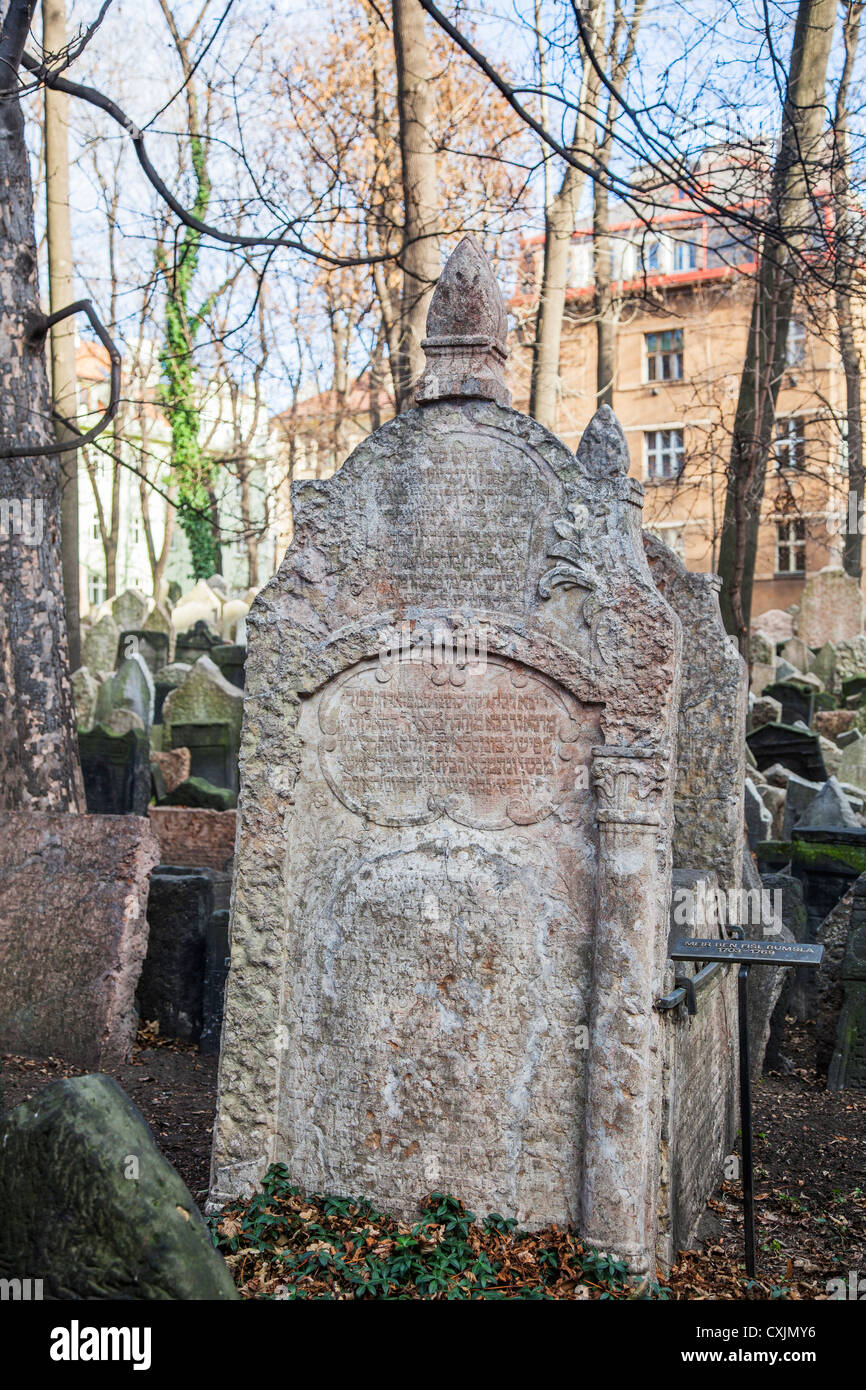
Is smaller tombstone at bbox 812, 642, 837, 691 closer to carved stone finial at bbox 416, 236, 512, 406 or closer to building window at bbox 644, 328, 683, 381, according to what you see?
building window at bbox 644, 328, 683, 381

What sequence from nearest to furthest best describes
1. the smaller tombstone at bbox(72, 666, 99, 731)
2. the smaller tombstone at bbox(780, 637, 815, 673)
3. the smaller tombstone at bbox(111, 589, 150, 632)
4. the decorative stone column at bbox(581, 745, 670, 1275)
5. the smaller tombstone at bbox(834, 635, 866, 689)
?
the decorative stone column at bbox(581, 745, 670, 1275), the smaller tombstone at bbox(72, 666, 99, 731), the smaller tombstone at bbox(834, 635, 866, 689), the smaller tombstone at bbox(111, 589, 150, 632), the smaller tombstone at bbox(780, 637, 815, 673)

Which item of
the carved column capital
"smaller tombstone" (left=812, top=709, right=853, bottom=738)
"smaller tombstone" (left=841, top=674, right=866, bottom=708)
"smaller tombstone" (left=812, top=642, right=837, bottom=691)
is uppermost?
"smaller tombstone" (left=812, top=642, right=837, bottom=691)

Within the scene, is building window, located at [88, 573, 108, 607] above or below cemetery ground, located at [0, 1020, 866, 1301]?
above

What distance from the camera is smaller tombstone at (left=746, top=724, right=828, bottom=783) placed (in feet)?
40.3

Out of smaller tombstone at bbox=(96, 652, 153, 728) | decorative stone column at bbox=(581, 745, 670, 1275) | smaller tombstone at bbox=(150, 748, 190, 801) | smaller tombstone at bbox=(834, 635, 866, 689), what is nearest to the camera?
decorative stone column at bbox=(581, 745, 670, 1275)

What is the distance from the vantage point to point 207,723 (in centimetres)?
1208

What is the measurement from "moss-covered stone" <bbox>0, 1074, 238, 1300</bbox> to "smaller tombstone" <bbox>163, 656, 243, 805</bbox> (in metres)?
8.17

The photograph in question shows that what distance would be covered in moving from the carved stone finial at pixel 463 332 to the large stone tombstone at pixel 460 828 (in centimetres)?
1

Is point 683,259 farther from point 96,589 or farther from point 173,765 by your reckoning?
point 173,765

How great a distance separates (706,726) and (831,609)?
17.3 m

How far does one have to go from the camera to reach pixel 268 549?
38531 mm

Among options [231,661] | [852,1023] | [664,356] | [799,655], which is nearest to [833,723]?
[799,655]

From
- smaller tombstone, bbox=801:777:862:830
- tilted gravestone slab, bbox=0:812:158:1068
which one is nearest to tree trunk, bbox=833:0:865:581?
smaller tombstone, bbox=801:777:862:830

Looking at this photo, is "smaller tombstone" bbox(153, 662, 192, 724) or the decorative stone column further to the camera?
"smaller tombstone" bbox(153, 662, 192, 724)
